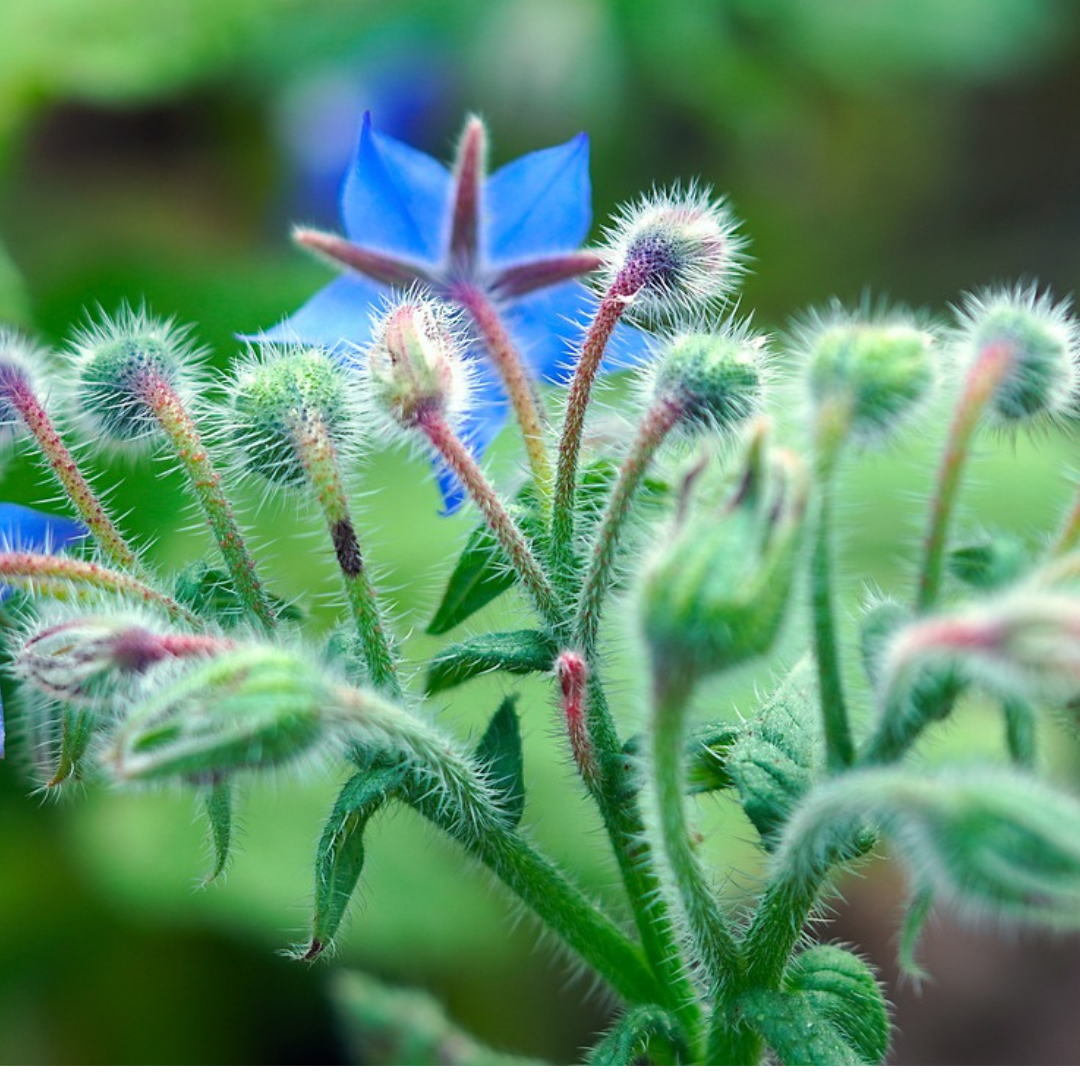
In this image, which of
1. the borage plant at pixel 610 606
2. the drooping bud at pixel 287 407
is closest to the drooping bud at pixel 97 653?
the borage plant at pixel 610 606

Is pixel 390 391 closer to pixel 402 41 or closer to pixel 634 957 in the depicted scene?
pixel 634 957

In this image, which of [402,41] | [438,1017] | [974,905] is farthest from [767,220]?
[974,905]

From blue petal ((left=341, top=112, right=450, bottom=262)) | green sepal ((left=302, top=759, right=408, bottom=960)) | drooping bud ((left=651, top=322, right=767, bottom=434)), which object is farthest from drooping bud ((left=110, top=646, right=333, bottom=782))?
blue petal ((left=341, top=112, right=450, bottom=262))

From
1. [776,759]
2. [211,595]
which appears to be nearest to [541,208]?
[211,595]

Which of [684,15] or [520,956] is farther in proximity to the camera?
[684,15]

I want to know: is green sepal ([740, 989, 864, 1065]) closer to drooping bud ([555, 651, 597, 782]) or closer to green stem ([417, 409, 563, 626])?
drooping bud ([555, 651, 597, 782])

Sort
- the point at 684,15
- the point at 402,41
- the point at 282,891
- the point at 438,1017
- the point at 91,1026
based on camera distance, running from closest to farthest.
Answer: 1. the point at 438,1017
2. the point at 282,891
3. the point at 91,1026
4. the point at 684,15
5. the point at 402,41

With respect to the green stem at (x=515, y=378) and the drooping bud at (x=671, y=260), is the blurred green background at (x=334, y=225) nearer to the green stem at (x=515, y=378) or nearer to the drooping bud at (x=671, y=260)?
the green stem at (x=515, y=378)
